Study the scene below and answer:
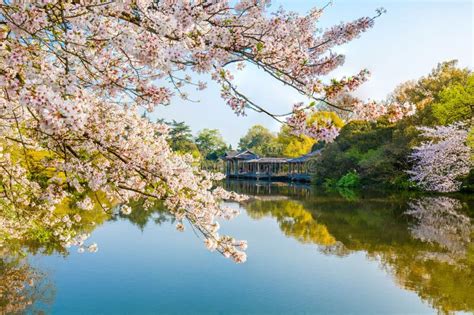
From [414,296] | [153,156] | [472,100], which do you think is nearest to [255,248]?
[414,296]

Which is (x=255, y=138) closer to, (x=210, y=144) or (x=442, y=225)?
(x=210, y=144)

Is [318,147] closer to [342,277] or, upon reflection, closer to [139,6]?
[342,277]

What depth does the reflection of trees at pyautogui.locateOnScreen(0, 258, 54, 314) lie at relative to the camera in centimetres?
602

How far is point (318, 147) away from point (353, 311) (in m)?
39.0

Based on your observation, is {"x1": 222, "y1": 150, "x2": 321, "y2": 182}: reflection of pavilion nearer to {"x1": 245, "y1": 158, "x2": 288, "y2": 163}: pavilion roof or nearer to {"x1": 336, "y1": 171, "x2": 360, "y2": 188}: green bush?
→ {"x1": 245, "y1": 158, "x2": 288, "y2": 163}: pavilion roof

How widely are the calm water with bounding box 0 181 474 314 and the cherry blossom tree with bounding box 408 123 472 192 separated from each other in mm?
6274

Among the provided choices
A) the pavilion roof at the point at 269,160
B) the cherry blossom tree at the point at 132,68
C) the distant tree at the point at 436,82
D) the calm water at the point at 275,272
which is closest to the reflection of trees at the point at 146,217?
the calm water at the point at 275,272

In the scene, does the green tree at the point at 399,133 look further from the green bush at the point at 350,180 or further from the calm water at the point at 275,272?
the calm water at the point at 275,272

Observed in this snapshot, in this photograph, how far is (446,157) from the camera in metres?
19.4

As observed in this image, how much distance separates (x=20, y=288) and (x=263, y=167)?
4612 centimetres

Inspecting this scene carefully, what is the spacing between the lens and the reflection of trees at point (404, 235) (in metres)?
7.27

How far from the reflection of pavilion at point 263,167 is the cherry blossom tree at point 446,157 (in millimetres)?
21420

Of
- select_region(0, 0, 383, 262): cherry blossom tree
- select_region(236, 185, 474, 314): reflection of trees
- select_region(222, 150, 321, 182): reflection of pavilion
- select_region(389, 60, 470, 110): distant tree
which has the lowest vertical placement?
select_region(236, 185, 474, 314): reflection of trees

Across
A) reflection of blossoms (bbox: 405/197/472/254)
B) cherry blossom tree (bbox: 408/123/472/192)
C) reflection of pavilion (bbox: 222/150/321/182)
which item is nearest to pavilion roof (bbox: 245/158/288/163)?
reflection of pavilion (bbox: 222/150/321/182)
